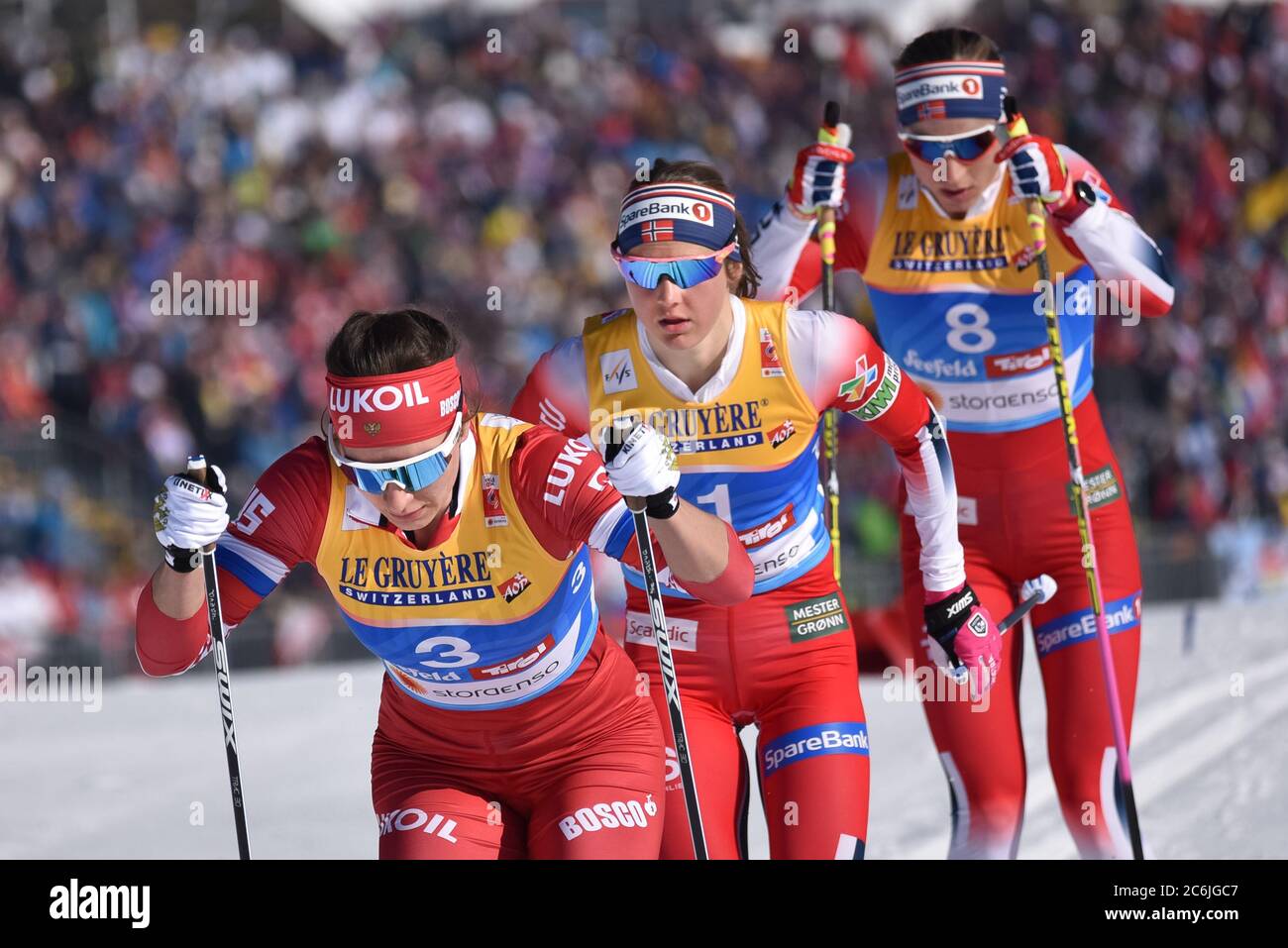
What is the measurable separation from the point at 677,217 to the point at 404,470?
1.40 m

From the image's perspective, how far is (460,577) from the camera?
14.1ft

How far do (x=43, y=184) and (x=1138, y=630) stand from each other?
12635mm

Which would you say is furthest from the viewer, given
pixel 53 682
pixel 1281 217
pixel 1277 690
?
pixel 1281 217

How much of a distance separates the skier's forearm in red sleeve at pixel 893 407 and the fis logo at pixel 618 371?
1.60 feet

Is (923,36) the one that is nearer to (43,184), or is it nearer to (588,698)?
(588,698)

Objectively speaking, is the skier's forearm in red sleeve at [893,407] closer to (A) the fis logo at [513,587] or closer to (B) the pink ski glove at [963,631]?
(B) the pink ski glove at [963,631]

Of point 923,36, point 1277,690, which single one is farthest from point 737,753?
point 1277,690

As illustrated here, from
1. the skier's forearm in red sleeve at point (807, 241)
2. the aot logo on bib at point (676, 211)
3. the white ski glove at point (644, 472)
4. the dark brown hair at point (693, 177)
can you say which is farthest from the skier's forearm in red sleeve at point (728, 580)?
the skier's forearm in red sleeve at point (807, 241)

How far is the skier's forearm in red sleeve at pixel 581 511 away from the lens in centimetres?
423

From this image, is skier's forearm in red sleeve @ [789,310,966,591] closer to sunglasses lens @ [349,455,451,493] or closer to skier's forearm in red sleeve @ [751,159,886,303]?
skier's forearm in red sleeve @ [751,159,886,303]

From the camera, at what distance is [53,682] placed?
1107cm

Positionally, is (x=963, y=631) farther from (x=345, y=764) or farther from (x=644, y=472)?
(x=345, y=764)

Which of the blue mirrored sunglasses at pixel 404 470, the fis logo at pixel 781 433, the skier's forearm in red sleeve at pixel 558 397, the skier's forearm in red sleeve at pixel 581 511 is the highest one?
the skier's forearm in red sleeve at pixel 558 397

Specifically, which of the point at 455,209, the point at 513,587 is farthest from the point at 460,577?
the point at 455,209
